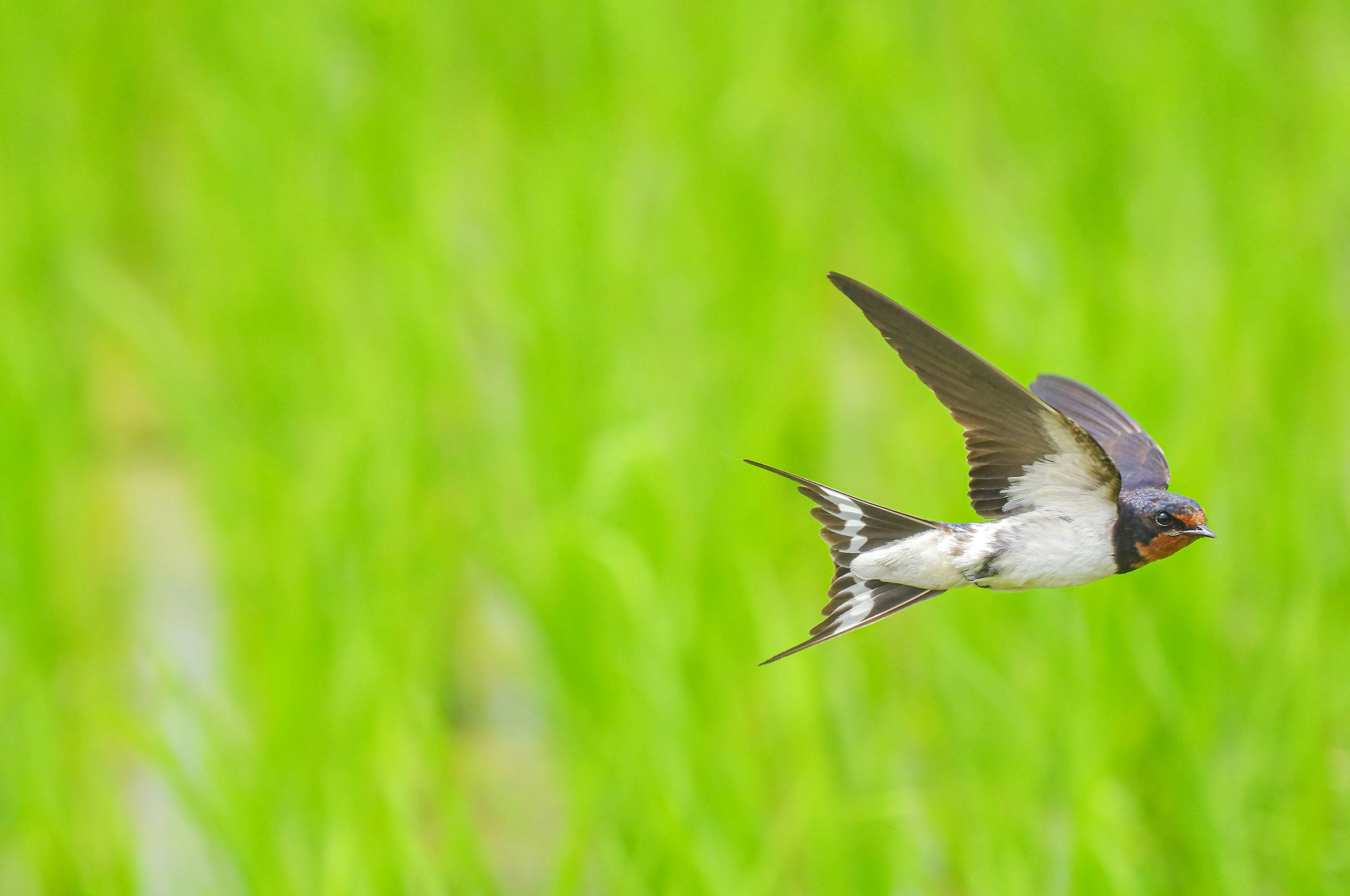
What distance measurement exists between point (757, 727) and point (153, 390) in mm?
1601

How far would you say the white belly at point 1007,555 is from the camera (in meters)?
0.16

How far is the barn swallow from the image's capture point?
6.6 inches

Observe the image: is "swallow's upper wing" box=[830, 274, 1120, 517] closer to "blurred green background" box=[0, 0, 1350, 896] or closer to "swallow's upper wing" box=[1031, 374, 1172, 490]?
"swallow's upper wing" box=[1031, 374, 1172, 490]

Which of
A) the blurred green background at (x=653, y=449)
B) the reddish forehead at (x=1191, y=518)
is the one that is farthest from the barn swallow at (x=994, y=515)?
the blurred green background at (x=653, y=449)

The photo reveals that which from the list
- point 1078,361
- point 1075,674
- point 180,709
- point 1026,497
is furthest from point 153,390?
point 1026,497

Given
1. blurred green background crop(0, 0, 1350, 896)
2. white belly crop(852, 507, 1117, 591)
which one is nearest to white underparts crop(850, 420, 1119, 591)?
white belly crop(852, 507, 1117, 591)

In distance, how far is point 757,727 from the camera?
1.71m

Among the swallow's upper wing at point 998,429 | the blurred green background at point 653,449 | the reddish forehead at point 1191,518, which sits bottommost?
the reddish forehead at point 1191,518

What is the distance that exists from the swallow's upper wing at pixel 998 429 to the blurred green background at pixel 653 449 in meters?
0.54

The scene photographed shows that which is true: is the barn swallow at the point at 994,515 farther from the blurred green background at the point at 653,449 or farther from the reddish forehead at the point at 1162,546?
the blurred green background at the point at 653,449

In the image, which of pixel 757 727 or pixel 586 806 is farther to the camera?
pixel 757 727

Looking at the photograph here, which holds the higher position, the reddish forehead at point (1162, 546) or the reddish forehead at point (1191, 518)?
the reddish forehead at point (1191, 518)

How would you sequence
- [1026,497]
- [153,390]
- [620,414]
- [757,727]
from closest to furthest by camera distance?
1. [1026,497]
2. [757,727]
3. [620,414]
4. [153,390]

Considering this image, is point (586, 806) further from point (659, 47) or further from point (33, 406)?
point (659, 47)
